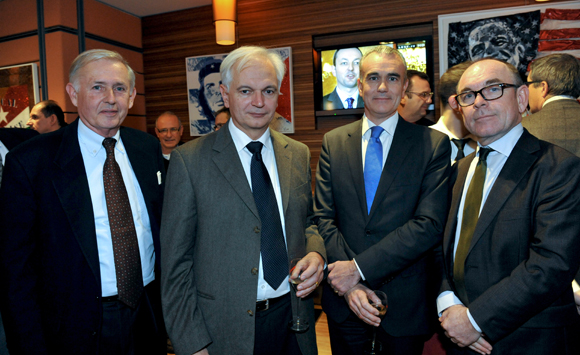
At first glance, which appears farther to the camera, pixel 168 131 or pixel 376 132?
pixel 168 131

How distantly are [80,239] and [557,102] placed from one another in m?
3.06

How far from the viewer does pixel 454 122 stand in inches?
108

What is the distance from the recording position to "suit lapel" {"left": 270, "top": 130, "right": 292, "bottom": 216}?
1.77m

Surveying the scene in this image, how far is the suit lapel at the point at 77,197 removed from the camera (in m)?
1.61

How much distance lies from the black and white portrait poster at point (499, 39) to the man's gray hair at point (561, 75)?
1.73 metres

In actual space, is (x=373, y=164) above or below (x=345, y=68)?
below

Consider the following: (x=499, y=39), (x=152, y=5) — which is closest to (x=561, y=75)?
(x=499, y=39)

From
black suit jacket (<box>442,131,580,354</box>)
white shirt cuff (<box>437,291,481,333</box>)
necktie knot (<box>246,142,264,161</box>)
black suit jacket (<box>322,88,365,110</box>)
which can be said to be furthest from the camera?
black suit jacket (<box>322,88,365,110</box>)

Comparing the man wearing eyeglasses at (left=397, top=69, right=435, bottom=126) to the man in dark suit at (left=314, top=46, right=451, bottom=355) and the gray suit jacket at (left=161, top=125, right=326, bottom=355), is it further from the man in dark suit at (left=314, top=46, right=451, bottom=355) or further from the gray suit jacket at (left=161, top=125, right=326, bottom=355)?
the gray suit jacket at (left=161, top=125, right=326, bottom=355)

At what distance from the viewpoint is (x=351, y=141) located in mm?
2051

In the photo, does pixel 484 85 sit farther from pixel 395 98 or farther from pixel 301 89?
pixel 301 89

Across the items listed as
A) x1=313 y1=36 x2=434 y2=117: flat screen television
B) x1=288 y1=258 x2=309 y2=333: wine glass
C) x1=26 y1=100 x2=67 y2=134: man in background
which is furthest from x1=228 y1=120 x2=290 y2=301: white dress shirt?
x1=26 y1=100 x2=67 y2=134: man in background

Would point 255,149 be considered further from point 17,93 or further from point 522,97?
point 17,93

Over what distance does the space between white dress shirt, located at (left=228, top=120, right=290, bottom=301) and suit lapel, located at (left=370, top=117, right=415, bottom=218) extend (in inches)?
19.4
